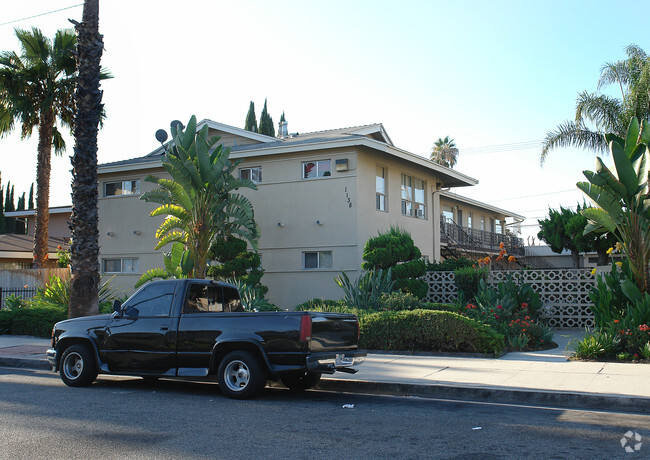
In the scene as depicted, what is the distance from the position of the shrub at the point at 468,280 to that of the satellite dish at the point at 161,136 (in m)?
12.4

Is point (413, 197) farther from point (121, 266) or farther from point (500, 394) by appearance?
point (500, 394)

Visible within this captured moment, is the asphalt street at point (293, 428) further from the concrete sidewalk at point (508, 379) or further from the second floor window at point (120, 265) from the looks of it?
the second floor window at point (120, 265)

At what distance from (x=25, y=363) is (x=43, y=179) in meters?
13.8

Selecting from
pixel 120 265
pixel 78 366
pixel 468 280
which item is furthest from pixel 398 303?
pixel 120 265

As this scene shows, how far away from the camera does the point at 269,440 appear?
6652mm

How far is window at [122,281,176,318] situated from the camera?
32.8ft

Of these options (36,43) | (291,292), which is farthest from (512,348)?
(36,43)

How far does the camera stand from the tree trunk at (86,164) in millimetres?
14586

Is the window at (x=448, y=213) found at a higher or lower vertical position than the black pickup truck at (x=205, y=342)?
higher

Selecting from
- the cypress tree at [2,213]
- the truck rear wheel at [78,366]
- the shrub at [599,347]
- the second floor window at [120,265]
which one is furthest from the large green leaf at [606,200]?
the cypress tree at [2,213]

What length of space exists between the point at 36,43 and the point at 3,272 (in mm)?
9092

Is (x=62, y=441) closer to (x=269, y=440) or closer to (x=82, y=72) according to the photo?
(x=269, y=440)

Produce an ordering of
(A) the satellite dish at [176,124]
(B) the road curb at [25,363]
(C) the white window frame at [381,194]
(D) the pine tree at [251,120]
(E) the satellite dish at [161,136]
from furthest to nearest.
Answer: (D) the pine tree at [251,120], (E) the satellite dish at [161,136], (C) the white window frame at [381,194], (A) the satellite dish at [176,124], (B) the road curb at [25,363]

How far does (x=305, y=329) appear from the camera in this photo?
881 cm
